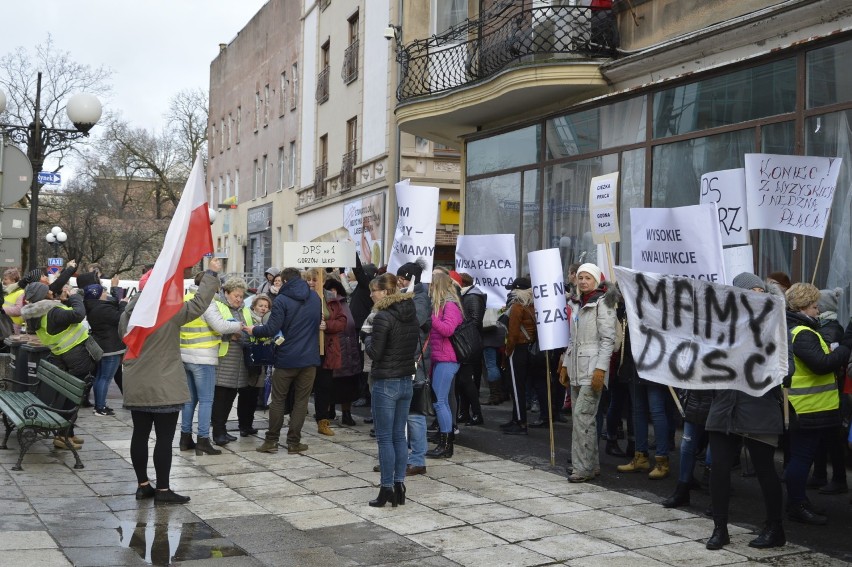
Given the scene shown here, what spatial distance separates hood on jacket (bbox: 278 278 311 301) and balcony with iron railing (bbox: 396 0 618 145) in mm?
5490

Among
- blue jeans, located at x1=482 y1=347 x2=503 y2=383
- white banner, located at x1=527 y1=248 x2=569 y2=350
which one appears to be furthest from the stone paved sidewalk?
blue jeans, located at x1=482 y1=347 x2=503 y2=383

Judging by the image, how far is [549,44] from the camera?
14.7 metres

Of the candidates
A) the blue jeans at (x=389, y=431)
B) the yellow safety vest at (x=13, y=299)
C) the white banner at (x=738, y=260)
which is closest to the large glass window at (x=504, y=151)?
the white banner at (x=738, y=260)

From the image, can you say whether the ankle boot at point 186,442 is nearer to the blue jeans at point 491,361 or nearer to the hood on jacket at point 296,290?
the hood on jacket at point 296,290

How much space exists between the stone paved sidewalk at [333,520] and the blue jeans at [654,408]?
0.86 meters

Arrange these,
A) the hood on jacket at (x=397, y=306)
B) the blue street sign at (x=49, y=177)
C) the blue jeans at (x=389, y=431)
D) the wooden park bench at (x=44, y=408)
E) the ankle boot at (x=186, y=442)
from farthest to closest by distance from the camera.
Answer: the blue street sign at (x=49, y=177)
the ankle boot at (x=186, y=442)
the wooden park bench at (x=44, y=408)
the hood on jacket at (x=397, y=306)
the blue jeans at (x=389, y=431)

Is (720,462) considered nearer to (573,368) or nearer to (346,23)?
(573,368)

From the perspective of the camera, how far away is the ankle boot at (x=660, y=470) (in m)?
9.27

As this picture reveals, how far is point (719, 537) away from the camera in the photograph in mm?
6902

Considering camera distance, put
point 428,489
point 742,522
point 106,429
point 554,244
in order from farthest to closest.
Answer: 1. point 554,244
2. point 106,429
3. point 428,489
4. point 742,522

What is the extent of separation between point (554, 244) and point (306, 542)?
9493 mm

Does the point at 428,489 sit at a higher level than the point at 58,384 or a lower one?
lower

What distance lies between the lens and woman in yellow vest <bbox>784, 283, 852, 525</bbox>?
751cm

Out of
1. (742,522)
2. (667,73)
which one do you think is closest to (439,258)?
(667,73)
